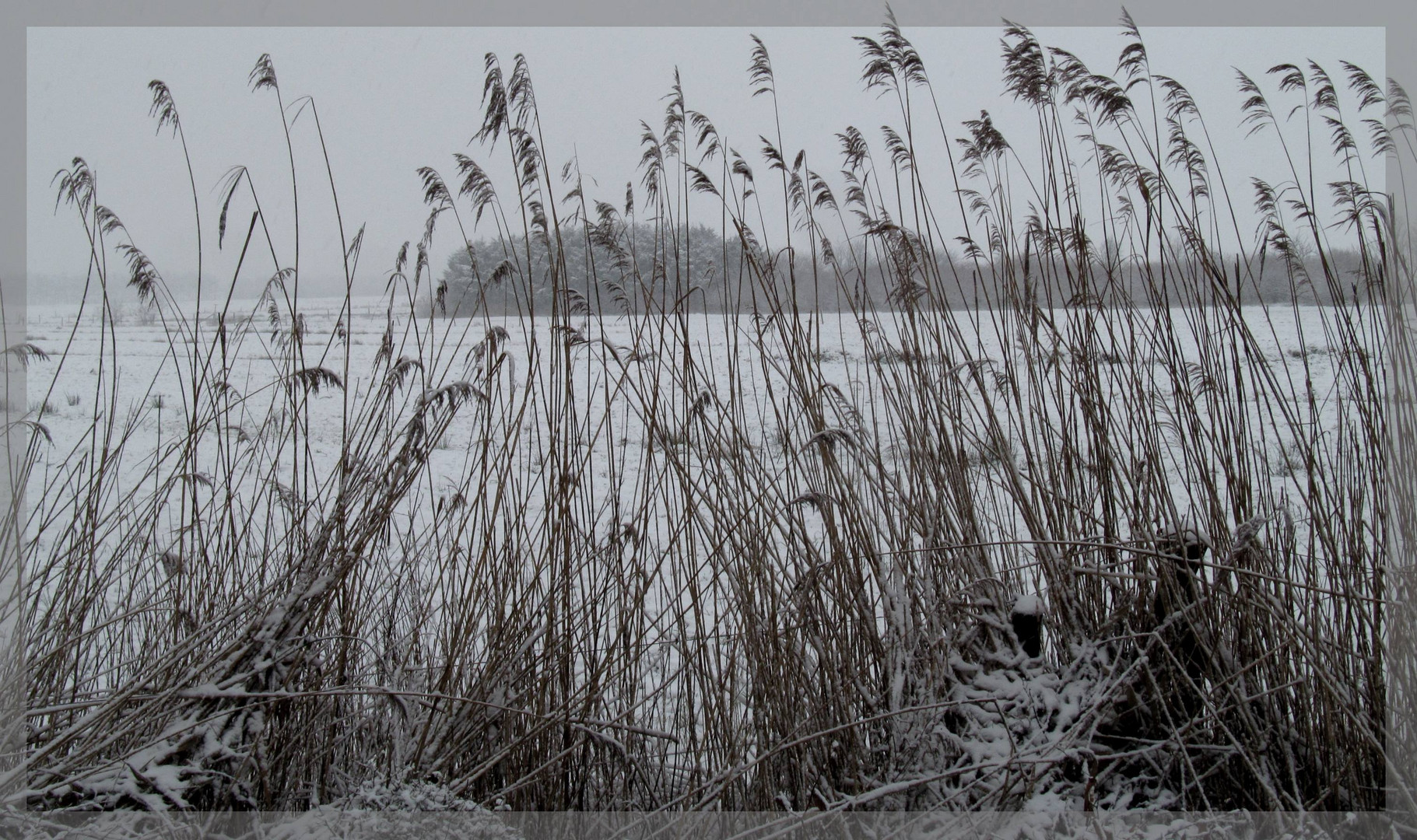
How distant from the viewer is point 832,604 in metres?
1.52

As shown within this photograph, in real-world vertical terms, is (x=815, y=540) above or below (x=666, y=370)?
below

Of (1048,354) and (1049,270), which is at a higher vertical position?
(1049,270)

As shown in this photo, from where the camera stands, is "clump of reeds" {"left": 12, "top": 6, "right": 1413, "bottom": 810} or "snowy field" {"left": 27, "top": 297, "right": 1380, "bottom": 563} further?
"snowy field" {"left": 27, "top": 297, "right": 1380, "bottom": 563}

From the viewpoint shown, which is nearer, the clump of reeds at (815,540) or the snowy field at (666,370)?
the clump of reeds at (815,540)

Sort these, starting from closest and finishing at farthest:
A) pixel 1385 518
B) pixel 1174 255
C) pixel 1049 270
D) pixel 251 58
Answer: pixel 1385 518
pixel 1174 255
pixel 1049 270
pixel 251 58

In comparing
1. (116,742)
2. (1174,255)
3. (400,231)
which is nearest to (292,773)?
(116,742)

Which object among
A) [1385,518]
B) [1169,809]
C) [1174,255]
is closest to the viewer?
[1169,809]

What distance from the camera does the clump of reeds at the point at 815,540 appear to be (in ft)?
4.51

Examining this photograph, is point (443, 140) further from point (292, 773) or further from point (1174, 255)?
point (1174, 255)

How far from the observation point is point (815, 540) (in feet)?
5.62

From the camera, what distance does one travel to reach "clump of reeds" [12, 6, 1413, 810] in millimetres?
1374
